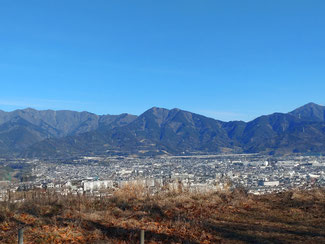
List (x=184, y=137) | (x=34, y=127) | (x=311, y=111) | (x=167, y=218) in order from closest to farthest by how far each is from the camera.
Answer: (x=167, y=218) → (x=184, y=137) → (x=311, y=111) → (x=34, y=127)

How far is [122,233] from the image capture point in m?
6.89

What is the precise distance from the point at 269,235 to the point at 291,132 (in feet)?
307

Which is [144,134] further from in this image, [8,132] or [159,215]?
[159,215]

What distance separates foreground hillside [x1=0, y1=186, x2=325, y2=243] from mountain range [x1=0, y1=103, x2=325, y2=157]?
232 feet

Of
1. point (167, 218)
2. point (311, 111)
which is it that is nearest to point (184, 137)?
point (311, 111)

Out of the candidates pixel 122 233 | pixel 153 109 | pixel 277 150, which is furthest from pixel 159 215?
pixel 153 109

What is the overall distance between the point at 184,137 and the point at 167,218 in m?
112

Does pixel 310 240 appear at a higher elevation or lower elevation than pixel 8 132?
lower

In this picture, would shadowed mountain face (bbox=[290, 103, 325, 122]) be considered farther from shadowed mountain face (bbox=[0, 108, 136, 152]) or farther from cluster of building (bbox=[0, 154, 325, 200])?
cluster of building (bbox=[0, 154, 325, 200])

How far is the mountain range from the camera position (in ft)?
293

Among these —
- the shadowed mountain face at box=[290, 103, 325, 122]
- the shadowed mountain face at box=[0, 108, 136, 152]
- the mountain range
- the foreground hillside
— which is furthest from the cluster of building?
the shadowed mountain face at box=[290, 103, 325, 122]

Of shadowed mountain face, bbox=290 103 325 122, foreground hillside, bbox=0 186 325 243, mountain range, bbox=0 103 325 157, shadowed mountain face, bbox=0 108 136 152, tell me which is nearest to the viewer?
foreground hillside, bbox=0 186 325 243

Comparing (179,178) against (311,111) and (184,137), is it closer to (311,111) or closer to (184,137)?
(184,137)

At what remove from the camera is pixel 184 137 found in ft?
395
